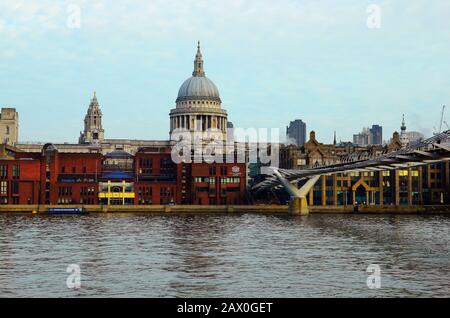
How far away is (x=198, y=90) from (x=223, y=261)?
473 feet

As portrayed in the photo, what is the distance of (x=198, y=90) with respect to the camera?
7293 inches

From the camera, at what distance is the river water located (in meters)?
33.2

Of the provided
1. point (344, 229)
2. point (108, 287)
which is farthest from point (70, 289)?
point (344, 229)

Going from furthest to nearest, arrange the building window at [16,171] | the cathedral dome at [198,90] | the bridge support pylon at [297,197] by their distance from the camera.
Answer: the cathedral dome at [198,90] → the building window at [16,171] → the bridge support pylon at [297,197]

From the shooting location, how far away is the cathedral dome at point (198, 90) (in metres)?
Result: 184

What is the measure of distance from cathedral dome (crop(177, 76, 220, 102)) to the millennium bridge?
195 ft

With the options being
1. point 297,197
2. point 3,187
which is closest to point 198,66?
point 3,187

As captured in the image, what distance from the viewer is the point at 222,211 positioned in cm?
11025

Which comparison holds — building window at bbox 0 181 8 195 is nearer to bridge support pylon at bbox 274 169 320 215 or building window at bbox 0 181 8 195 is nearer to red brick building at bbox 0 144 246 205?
red brick building at bbox 0 144 246 205

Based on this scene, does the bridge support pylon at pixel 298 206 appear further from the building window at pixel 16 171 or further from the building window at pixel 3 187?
the building window at pixel 3 187

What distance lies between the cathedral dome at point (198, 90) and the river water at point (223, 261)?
117 metres

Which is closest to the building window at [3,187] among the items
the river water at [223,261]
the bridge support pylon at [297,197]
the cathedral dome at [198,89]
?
the bridge support pylon at [297,197]

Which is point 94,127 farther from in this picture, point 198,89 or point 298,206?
point 298,206
